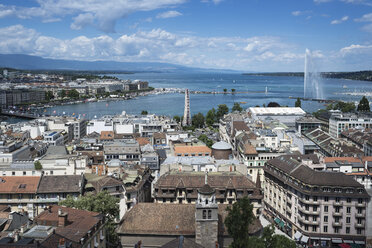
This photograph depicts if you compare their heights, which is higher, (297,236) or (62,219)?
(62,219)

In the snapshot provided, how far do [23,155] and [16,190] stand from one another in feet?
52.0

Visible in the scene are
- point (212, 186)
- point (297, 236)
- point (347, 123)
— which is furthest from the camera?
point (347, 123)

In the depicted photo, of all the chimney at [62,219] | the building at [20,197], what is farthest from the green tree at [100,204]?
the building at [20,197]

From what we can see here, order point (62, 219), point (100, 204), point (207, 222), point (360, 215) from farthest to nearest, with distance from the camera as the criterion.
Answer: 1. point (360, 215)
2. point (100, 204)
3. point (207, 222)
4. point (62, 219)

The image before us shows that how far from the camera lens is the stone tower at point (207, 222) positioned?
77.9 feet

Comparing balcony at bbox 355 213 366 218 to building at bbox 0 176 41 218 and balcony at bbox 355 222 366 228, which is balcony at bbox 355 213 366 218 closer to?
balcony at bbox 355 222 366 228

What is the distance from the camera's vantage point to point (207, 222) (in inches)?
943

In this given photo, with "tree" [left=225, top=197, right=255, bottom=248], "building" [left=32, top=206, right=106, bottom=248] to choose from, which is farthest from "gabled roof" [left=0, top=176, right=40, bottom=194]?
"tree" [left=225, top=197, right=255, bottom=248]

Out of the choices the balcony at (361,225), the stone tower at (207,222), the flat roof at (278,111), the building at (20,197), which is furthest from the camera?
the flat roof at (278,111)

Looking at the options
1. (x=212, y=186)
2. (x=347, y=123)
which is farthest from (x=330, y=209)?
(x=347, y=123)

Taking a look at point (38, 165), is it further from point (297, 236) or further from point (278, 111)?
point (278, 111)

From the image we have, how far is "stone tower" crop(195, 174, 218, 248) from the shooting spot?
23750 mm

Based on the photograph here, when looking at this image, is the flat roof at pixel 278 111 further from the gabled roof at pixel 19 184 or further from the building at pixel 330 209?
the gabled roof at pixel 19 184

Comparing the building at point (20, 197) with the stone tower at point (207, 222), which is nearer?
the stone tower at point (207, 222)
